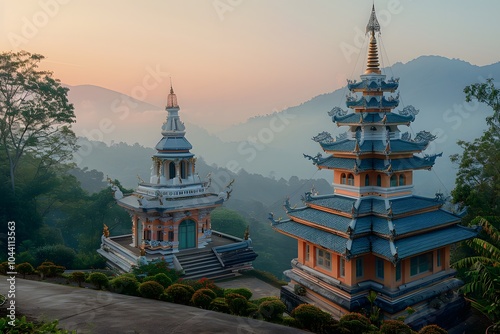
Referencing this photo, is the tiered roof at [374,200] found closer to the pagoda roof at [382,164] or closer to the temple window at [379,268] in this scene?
Answer: the pagoda roof at [382,164]

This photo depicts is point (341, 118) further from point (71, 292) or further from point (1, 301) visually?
point (1, 301)

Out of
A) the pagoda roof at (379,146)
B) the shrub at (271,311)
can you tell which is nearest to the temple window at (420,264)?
the pagoda roof at (379,146)

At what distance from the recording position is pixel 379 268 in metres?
18.1

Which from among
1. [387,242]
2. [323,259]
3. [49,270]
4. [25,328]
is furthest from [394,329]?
[49,270]

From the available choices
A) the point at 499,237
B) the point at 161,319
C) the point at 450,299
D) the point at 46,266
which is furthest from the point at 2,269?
the point at 499,237

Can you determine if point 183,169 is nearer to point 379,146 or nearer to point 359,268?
point 379,146

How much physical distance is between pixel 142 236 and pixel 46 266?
11.0 metres

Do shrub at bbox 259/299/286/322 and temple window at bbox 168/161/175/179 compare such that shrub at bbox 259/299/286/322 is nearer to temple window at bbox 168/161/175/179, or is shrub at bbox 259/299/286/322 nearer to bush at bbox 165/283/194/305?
bush at bbox 165/283/194/305

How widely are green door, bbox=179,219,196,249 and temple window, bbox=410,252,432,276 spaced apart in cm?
1602

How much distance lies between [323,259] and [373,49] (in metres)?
10.9

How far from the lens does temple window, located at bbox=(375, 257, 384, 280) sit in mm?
17922

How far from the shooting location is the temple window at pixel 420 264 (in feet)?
60.6

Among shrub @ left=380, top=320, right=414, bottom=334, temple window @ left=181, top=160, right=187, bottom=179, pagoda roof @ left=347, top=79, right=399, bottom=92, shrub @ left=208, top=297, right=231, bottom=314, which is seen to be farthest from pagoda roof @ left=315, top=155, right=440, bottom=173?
temple window @ left=181, top=160, right=187, bottom=179

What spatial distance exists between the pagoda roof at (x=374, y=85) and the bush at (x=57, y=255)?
24489mm
